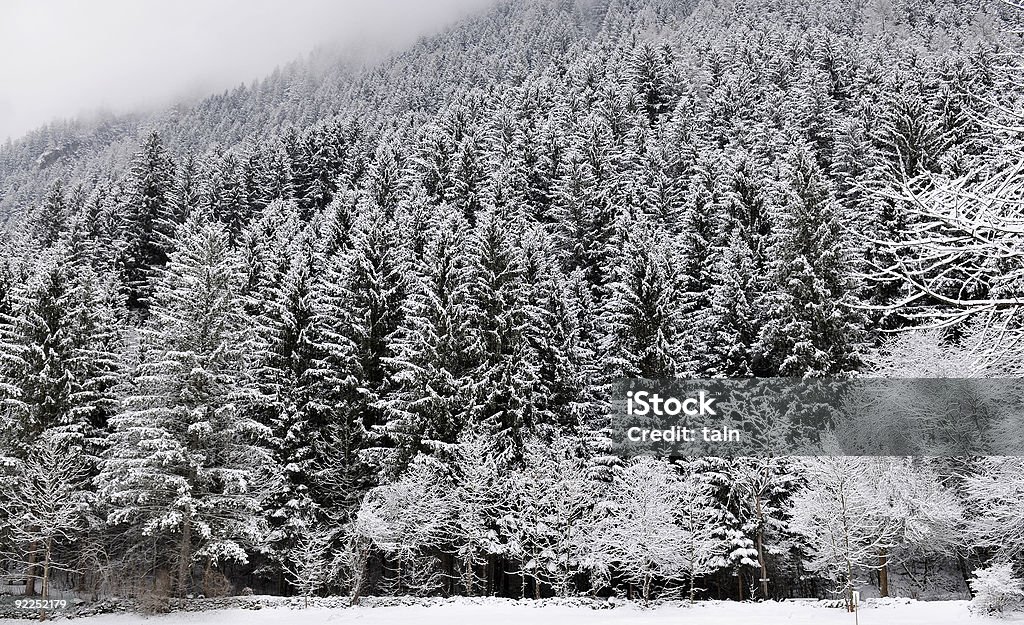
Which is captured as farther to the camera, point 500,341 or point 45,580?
point 500,341

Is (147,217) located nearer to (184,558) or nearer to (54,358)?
(54,358)

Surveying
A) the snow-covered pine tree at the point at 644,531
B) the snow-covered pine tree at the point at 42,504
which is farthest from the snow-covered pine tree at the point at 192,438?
the snow-covered pine tree at the point at 644,531

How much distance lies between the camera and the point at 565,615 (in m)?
23.0

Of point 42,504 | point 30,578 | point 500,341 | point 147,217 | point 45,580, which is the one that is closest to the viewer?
point 45,580

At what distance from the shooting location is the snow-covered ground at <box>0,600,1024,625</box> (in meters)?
20.6

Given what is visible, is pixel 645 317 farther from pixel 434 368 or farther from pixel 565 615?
pixel 565 615

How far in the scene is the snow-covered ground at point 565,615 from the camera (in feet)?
67.6

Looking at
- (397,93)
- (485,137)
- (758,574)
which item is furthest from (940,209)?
(397,93)

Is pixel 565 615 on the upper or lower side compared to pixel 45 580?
lower

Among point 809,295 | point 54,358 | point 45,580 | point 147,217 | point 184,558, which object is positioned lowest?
point 45,580

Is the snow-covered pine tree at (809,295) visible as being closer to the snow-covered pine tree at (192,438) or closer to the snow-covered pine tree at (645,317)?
the snow-covered pine tree at (645,317)

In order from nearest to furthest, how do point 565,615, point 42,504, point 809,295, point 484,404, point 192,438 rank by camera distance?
point 565,615 < point 42,504 < point 192,438 < point 484,404 < point 809,295

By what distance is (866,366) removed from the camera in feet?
98.6

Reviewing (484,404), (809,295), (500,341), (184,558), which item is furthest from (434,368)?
(809,295)
